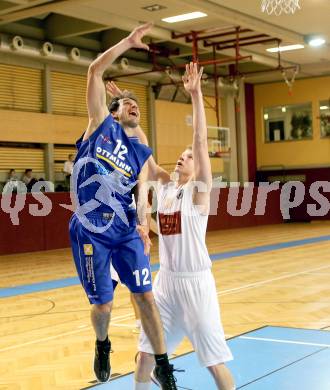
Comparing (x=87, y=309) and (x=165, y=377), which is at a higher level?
(x=165, y=377)

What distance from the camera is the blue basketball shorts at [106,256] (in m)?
4.44

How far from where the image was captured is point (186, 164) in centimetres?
464

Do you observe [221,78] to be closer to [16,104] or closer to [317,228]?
[317,228]

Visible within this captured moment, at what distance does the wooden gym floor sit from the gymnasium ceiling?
20.8ft

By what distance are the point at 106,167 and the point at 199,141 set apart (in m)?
0.65

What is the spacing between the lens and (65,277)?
501 inches

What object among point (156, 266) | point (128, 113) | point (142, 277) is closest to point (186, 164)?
point (128, 113)

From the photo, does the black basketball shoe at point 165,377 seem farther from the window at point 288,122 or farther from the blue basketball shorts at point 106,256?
the window at point 288,122

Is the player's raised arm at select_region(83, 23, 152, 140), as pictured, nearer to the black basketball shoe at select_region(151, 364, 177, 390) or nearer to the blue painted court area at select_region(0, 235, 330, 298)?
the black basketball shoe at select_region(151, 364, 177, 390)

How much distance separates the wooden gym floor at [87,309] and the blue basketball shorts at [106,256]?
1.42 metres

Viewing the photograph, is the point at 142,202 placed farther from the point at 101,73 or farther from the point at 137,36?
the point at 137,36

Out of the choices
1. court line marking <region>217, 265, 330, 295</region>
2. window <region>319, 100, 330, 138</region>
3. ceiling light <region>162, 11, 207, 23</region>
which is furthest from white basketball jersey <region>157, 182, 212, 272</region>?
window <region>319, 100, 330, 138</region>

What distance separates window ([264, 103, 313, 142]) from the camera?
29.1 meters

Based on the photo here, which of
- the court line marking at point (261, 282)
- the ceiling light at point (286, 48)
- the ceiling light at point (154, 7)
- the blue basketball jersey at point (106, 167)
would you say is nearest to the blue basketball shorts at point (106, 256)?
the blue basketball jersey at point (106, 167)
